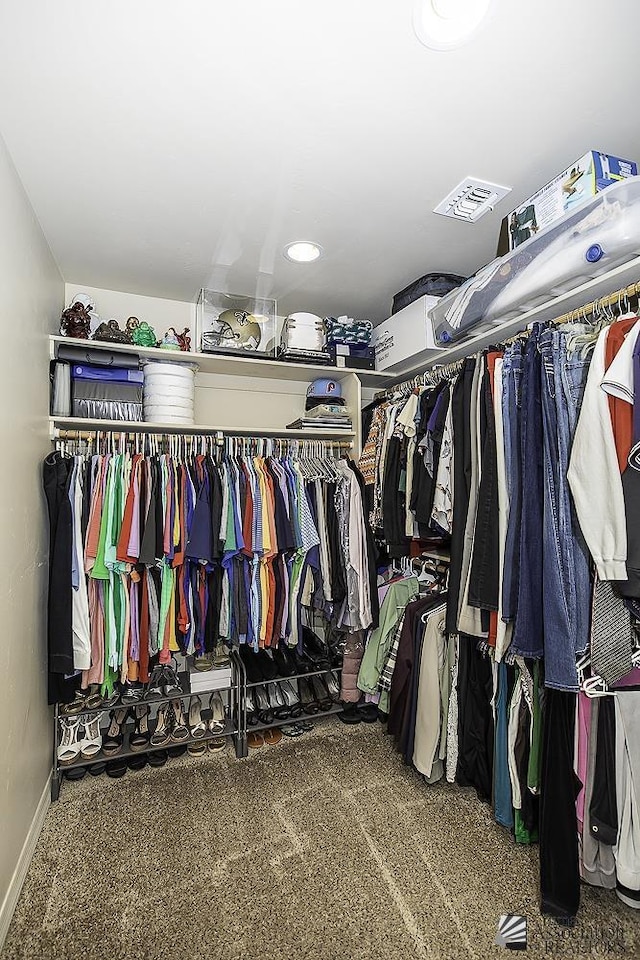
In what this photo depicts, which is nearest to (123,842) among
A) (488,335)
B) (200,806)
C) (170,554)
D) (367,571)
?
(200,806)

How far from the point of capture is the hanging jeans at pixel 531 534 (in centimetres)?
152

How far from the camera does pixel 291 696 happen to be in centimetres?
275

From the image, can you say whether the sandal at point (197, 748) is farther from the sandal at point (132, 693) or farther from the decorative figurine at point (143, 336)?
the decorative figurine at point (143, 336)

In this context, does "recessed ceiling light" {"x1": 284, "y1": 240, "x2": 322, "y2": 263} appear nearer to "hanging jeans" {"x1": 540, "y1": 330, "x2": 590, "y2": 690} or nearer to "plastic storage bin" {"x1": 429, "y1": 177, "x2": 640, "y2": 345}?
"plastic storage bin" {"x1": 429, "y1": 177, "x2": 640, "y2": 345}

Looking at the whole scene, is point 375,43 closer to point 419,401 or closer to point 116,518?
point 419,401

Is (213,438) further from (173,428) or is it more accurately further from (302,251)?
(302,251)

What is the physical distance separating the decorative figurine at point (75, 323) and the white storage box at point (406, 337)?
161 centimetres

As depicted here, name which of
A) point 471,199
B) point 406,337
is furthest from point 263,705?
point 471,199

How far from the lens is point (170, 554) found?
2244 millimetres

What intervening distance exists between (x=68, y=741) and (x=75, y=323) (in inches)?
80.4

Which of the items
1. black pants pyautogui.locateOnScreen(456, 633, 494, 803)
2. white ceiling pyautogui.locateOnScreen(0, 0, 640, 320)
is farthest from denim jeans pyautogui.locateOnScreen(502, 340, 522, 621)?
white ceiling pyautogui.locateOnScreen(0, 0, 640, 320)

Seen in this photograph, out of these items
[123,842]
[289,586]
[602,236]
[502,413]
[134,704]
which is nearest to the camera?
[602,236]

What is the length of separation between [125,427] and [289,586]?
1196 mm

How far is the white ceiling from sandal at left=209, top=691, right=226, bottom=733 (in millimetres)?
2437
